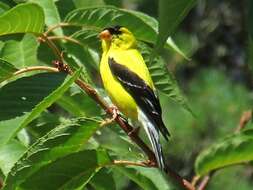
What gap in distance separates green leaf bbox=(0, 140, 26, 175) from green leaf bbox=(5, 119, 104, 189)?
24cm

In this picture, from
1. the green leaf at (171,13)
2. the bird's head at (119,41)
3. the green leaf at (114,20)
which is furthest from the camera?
the bird's head at (119,41)

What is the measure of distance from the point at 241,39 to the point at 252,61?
6.75 m

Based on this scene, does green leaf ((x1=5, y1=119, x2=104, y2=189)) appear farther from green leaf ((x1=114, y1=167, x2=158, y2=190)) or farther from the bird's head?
the bird's head

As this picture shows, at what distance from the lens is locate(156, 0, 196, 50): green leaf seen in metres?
1.40

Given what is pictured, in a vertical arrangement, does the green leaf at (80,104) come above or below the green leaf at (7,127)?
below

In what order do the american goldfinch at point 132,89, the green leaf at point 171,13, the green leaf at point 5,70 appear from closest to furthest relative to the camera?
1. the green leaf at point 171,13
2. the green leaf at point 5,70
3. the american goldfinch at point 132,89

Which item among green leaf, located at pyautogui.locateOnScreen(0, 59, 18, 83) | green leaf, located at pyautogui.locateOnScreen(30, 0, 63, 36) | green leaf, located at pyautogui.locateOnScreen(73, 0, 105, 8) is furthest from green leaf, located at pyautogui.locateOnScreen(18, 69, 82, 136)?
green leaf, located at pyautogui.locateOnScreen(73, 0, 105, 8)

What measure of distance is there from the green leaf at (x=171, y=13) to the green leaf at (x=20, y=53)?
94 centimetres

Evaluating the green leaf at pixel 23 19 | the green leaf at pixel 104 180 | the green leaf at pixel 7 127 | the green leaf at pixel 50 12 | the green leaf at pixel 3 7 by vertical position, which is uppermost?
the green leaf at pixel 23 19

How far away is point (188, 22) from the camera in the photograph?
8.34 meters

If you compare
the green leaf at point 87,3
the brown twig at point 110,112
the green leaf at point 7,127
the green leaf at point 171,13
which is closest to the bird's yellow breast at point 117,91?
the green leaf at point 87,3

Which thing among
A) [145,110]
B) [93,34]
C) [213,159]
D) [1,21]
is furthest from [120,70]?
[1,21]

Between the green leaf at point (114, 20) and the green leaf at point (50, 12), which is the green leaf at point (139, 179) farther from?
the green leaf at point (50, 12)

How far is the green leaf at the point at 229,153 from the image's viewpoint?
2029mm
